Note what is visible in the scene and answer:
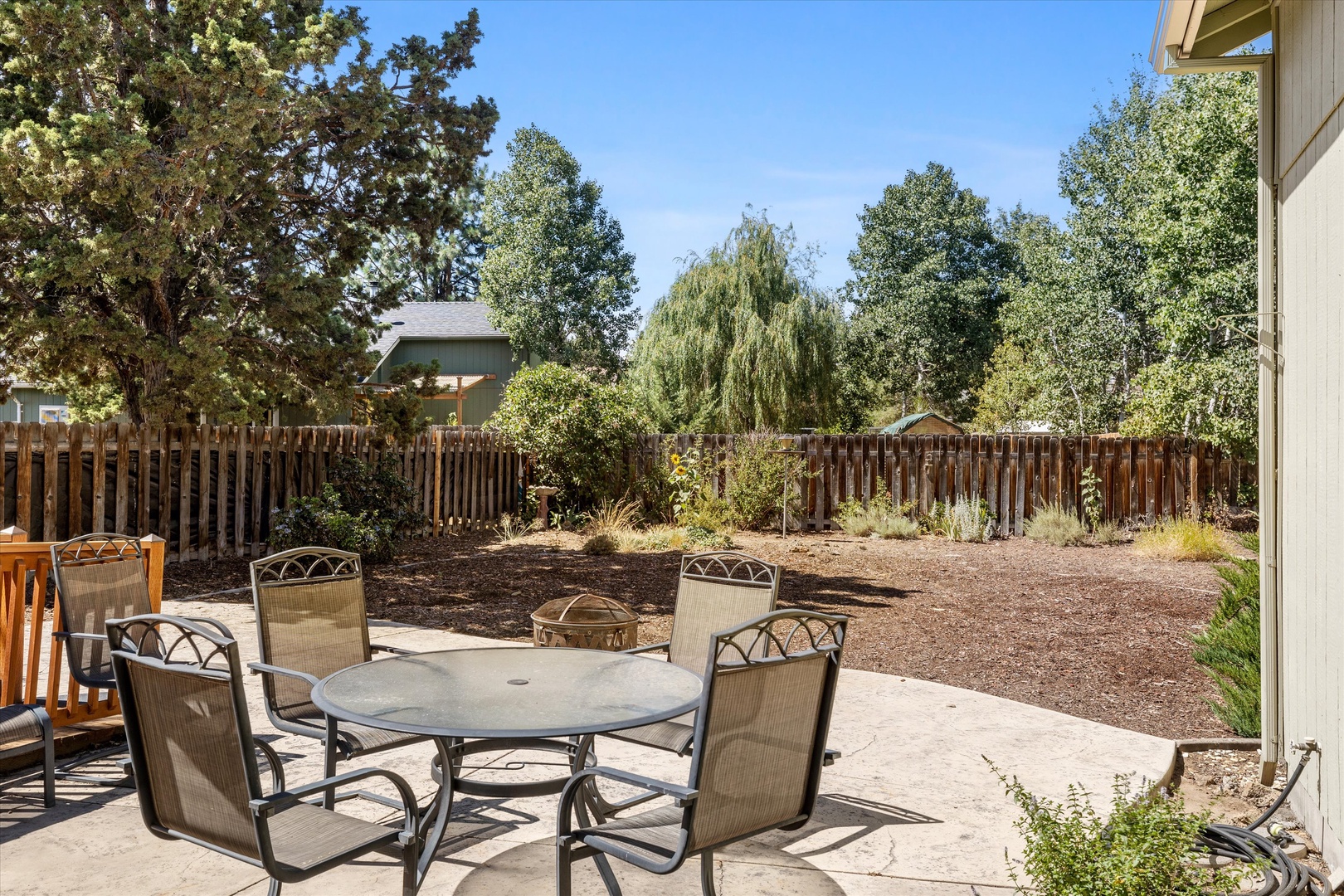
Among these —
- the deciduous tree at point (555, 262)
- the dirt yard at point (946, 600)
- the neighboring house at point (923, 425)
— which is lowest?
the dirt yard at point (946, 600)

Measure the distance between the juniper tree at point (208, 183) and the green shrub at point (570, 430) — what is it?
3547mm

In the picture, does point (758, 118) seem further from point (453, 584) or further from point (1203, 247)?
point (453, 584)

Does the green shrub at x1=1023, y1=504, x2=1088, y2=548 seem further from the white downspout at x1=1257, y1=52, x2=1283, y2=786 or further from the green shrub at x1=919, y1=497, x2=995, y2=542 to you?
the white downspout at x1=1257, y1=52, x2=1283, y2=786

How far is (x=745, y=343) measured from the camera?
19.4 metres

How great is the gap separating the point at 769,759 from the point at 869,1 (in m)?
12.3

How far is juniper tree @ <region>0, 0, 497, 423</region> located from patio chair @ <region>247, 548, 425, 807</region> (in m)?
6.22

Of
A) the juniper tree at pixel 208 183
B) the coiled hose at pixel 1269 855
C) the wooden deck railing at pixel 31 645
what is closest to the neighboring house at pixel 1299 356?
the coiled hose at pixel 1269 855

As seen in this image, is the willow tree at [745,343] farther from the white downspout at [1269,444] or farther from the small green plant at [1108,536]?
the white downspout at [1269,444]

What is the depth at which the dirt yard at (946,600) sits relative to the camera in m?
6.00

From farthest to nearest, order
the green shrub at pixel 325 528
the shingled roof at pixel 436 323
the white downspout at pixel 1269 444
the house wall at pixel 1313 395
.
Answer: the shingled roof at pixel 436 323
the green shrub at pixel 325 528
the white downspout at pixel 1269 444
the house wall at pixel 1313 395

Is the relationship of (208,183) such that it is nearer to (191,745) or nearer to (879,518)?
(191,745)

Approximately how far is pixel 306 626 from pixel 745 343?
1622 centimetres

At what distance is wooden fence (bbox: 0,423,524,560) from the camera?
850cm

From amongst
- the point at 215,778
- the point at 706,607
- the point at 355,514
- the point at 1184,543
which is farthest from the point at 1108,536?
the point at 215,778
